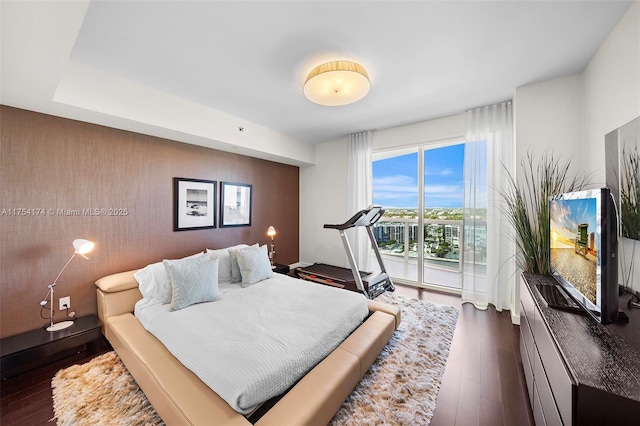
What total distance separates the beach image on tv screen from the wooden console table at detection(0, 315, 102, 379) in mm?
3910

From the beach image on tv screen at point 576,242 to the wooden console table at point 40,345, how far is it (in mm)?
3910

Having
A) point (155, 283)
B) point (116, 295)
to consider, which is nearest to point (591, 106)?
point (155, 283)

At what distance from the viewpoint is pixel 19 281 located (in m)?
2.19

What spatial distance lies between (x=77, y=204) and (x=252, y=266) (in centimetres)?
197

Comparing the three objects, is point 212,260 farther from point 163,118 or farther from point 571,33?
point 571,33

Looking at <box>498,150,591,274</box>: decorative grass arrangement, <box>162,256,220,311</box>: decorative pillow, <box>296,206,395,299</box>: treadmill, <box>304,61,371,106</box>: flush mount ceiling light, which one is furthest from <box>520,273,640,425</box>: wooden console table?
<box>162,256,220,311</box>: decorative pillow

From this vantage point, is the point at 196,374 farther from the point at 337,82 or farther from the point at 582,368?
the point at 337,82

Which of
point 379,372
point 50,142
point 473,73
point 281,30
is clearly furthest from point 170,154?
point 473,73

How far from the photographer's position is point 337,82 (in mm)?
2111

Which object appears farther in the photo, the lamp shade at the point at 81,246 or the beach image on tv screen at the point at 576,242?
the lamp shade at the point at 81,246

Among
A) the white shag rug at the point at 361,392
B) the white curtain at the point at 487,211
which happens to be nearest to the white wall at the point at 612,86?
the white curtain at the point at 487,211

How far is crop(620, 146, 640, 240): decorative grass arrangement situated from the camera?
1.49 meters

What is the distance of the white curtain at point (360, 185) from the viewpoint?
14.2ft

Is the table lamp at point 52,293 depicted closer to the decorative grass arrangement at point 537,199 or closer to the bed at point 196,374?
the bed at point 196,374
